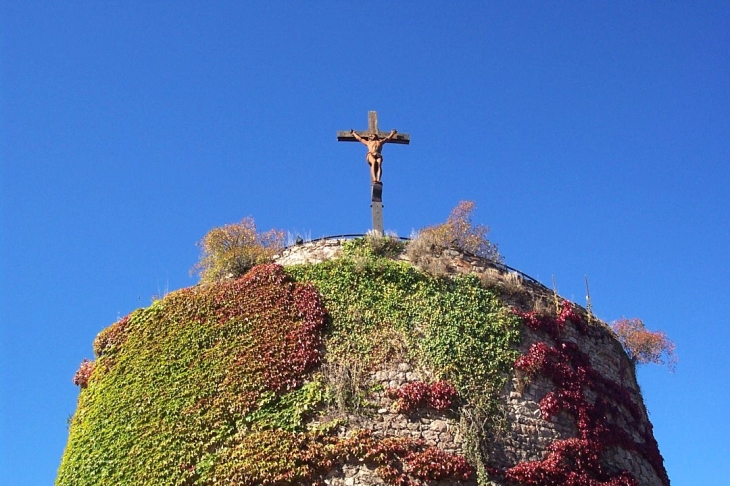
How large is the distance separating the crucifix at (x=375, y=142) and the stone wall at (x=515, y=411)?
1326mm

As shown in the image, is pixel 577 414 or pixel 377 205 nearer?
pixel 577 414

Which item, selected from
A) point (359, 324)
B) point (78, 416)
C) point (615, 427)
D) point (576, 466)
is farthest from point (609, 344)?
point (78, 416)

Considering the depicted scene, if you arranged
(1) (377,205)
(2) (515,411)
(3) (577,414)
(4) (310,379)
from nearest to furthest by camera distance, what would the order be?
1. (4) (310,379)
2. (2) (515,411)
3. (3) (577,414)
4. (1) (377,205)

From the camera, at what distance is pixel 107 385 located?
50.4ft

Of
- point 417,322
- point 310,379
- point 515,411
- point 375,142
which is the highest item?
point 375,142

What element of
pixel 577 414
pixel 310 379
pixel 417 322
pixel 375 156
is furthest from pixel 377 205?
pixel 577 414

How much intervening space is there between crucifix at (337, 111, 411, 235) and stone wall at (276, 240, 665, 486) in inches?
52.2

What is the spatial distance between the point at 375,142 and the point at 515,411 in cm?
617

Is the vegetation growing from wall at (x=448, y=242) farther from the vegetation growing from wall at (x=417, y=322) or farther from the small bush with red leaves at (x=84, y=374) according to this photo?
the small bush with red leaves at (x=84, y=374)

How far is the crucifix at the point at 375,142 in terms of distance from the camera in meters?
17.3

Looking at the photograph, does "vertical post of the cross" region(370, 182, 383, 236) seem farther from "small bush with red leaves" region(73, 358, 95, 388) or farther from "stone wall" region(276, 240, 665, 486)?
"small bush with red leaves" region(73, 358, 95, 388)

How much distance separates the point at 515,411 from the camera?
48.4 ft

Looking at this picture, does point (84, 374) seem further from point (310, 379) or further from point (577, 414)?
point (577, 414)

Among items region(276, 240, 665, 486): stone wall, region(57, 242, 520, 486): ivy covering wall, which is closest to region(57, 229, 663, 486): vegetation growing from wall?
region(57, 242, 520, 486): ivy covering wall
